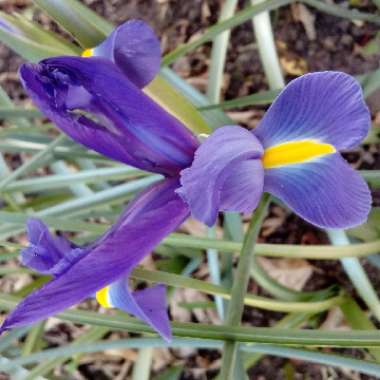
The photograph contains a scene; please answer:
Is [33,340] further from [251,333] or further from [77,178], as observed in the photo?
[251,333]

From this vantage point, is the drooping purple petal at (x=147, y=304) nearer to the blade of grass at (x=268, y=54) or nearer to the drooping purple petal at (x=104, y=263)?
the drooping purple petal at (x=104, y=263)

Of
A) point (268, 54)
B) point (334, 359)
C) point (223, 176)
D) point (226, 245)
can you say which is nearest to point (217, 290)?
point (226, 245)

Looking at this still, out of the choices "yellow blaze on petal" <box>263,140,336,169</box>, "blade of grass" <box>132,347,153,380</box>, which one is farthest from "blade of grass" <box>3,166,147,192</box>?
"yellow blaze on petal" <box>263,140,336,169</box>

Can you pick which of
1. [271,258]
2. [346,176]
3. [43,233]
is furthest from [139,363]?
[346,176]

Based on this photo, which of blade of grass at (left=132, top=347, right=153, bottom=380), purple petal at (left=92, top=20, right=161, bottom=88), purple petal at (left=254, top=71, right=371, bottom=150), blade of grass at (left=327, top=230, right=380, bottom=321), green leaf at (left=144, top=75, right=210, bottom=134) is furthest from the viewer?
blade of grass at (left=132, top=347, right=153, bottom=380)

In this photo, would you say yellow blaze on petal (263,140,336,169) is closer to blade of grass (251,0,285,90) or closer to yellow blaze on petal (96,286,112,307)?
yellow blaze on petal (96,286,112,307)

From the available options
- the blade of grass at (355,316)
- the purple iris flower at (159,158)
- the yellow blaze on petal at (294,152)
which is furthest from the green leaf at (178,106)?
the blade of grass at (355,316)
